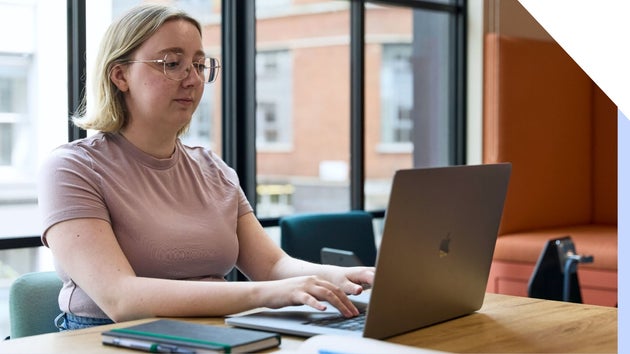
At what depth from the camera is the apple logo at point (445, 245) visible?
1580 millimetres

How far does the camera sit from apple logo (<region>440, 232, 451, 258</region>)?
1580mm

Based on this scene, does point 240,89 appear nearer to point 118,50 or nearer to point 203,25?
point 203,25

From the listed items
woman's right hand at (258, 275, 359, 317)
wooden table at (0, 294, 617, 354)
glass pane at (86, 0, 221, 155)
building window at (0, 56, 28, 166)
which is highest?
glass pane at (86, 0, 221, 155)

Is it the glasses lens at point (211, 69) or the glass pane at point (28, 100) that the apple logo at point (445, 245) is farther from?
the glass pane at point (28, 100)

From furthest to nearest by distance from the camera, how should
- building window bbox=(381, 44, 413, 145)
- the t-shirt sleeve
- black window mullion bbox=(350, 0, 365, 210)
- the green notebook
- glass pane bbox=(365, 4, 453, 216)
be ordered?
building window bbox=(381, 44, 413, 145) → glass pane bbox=(365, 4, 453, 216) → black window mullion bbox=(350, 0, 365, 210) → the t-shirt sleeve → the green notebook

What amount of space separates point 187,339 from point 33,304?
0.72m

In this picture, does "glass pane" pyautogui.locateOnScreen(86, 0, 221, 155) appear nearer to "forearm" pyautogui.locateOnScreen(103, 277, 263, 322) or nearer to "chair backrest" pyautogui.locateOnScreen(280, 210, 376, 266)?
"chair backrest" pyautogui.locateOnScreen(280, 210, 376, 266)

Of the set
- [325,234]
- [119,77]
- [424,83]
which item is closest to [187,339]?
[119,77]

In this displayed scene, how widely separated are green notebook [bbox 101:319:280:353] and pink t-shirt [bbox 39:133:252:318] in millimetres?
473

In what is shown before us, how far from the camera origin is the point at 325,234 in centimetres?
335

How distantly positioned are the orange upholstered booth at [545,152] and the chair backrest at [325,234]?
1.35 meters

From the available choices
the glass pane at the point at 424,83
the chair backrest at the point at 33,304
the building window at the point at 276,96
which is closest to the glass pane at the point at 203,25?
the chair backrest at the point at 33,304

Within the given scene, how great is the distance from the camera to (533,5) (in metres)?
1.39

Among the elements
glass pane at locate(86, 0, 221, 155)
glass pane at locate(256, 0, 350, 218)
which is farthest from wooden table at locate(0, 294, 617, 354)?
glass pane at locate(256, 0, 350, 218)
